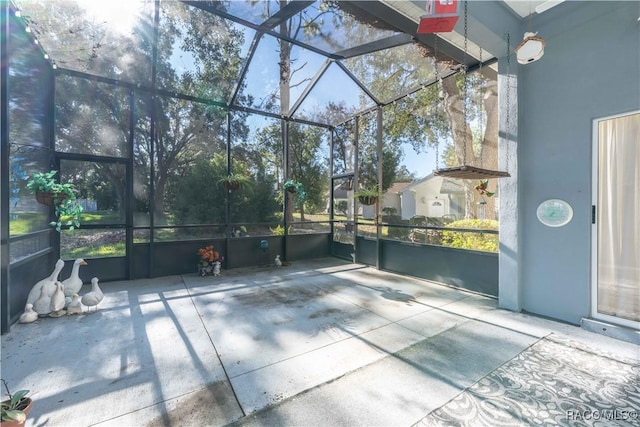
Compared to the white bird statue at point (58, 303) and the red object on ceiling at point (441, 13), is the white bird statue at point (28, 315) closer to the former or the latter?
the white bird statue at point (58, 303)

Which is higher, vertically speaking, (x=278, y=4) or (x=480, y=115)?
(x=278, y=4)

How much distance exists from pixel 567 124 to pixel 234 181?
4750 millimetres

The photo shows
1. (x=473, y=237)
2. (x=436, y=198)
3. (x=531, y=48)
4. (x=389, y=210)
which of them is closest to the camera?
(x=531, y=48)

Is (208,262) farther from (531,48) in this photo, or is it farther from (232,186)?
(531,48)

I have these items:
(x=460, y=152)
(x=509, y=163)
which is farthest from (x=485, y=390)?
(x=460, y=152)

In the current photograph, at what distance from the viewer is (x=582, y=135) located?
2.83m

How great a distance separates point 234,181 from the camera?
4.98 meters

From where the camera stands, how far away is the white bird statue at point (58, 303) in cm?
306

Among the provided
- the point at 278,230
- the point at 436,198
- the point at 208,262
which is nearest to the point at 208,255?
the point at 208,262

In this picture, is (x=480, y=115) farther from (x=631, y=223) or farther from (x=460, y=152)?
(x=631, y=223)

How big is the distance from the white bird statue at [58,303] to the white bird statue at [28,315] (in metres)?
0.14

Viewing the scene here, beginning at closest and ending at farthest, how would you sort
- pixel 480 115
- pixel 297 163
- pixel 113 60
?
1. pixel 113 60
2. pixel 480 115
3. pixel 297 163

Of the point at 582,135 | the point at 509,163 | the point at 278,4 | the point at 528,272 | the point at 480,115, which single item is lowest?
the point at 528,272

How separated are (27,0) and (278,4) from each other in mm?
2714
